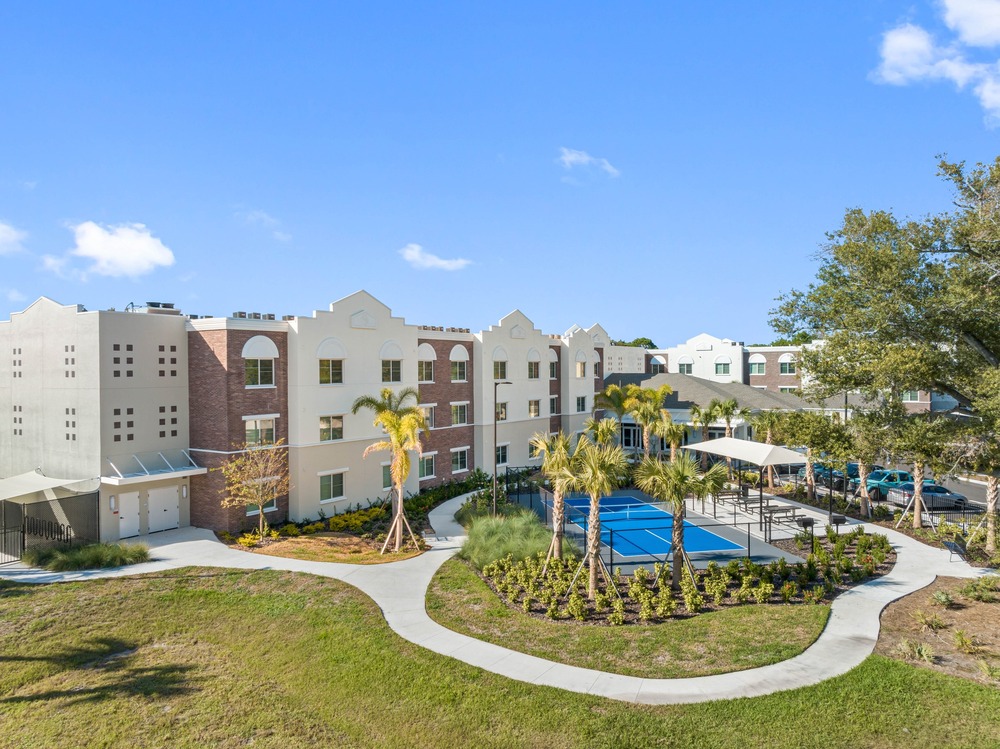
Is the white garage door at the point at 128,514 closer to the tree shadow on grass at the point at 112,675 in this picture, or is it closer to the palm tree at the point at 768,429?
the tree shadow on grass at the point at 112,675

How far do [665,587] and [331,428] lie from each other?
1693cm

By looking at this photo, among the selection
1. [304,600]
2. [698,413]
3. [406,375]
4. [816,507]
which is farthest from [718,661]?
[698,413]

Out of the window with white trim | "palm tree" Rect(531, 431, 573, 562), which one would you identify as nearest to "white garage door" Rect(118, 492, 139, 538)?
the window with white trim

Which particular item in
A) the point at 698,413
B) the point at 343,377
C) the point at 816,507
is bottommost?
the point at 816,507

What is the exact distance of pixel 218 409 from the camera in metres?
25.8

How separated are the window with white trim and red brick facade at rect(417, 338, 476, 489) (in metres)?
8.76

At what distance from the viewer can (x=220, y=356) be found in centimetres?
2572

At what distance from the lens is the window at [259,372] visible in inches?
1032

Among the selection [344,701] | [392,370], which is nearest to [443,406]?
[392,370]

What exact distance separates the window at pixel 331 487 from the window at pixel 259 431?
302 centimetres

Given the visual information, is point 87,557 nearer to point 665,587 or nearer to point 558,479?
point 558,479

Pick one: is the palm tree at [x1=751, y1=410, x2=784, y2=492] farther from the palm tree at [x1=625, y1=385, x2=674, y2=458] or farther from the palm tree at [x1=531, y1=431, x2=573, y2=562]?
the palm tree at [x1=531, y1=431, x2=573, y2=562]

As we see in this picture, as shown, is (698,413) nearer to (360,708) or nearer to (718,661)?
(718,661)

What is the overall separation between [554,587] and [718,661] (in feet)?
17.9
